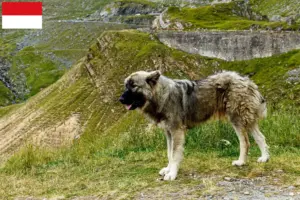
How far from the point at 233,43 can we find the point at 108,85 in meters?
13.8

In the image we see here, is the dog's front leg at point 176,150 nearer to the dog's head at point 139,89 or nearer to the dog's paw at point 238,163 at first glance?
the dog's head at point 139,89

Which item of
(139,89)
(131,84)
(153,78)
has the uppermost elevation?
(153,78)

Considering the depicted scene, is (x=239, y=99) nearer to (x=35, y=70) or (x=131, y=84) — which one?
(x=131, y=84)

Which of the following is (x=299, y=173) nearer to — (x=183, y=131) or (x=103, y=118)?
(x=183, y=131)

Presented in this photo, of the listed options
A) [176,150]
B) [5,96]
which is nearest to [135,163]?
A: [176,150]

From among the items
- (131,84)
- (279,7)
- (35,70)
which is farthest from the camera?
(35,70)

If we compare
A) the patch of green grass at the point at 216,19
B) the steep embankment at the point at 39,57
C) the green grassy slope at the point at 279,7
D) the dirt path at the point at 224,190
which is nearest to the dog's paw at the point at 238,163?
the dirt path at the point at 224,190

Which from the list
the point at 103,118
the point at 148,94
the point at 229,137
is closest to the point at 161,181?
the point at 148,94

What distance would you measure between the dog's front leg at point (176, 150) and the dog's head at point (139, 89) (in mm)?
973

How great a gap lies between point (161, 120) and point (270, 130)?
4.44 meters

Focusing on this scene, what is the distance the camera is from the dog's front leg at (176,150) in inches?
325

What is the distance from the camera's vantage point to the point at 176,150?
8359 mm

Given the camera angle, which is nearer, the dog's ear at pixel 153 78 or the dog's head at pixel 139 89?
the dog's head at pixel 139 89

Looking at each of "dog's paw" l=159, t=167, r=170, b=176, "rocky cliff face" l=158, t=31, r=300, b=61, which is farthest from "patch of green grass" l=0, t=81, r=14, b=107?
"dog's paw" l=159, t=167, r=170, b=176
